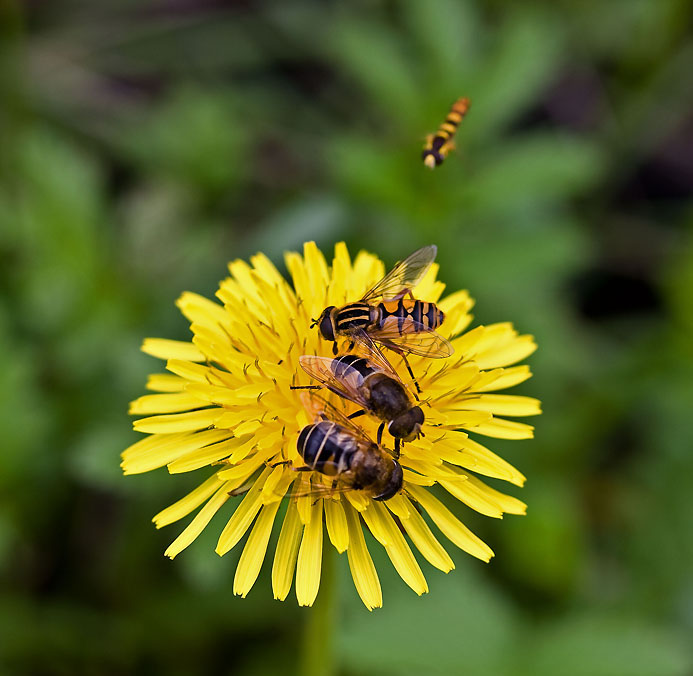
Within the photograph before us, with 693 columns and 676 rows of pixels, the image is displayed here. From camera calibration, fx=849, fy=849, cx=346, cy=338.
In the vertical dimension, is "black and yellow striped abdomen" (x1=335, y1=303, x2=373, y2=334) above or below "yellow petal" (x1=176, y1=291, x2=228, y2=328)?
below

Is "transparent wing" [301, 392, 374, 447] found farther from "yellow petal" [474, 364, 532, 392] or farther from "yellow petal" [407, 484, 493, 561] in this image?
"yellow petal" [474, 364, 532, 392]

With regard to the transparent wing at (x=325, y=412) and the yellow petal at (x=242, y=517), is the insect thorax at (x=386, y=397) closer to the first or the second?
the transparent wing at (x=325, y=412)

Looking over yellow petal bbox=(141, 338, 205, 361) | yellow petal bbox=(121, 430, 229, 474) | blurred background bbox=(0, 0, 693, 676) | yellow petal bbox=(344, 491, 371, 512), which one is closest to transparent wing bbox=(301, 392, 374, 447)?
yellow petal bbox=(344, 491, 371, 512)

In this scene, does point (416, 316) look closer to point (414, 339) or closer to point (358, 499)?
point (414, 339)

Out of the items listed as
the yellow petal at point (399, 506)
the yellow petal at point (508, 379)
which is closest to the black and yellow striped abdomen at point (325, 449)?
the yellow petal at point (399, 506)

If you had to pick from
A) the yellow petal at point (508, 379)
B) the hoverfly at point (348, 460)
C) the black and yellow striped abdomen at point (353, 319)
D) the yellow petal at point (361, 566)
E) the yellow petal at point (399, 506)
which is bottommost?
the yellow petal at point (361, 566)
